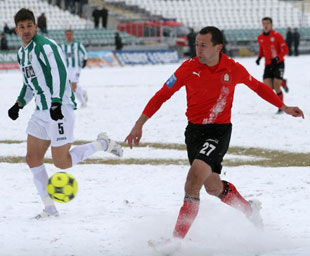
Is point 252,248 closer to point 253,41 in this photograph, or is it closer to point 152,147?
point 152,147

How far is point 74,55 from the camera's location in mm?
14977

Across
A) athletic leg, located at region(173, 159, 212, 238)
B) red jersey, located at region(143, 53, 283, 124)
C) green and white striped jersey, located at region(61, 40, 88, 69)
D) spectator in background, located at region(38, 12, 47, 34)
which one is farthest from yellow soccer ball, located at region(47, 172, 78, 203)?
spectator in background, located at region(38, 12, 47, 34)

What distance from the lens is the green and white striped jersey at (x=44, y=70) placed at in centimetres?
561

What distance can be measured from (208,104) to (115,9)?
3649 cm

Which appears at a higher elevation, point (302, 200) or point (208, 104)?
point (208, 104)

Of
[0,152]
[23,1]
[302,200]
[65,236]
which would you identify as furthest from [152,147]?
[23,1]

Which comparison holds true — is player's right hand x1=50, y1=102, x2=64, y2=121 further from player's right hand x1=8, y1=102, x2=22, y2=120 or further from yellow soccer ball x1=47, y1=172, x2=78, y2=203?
player's right hand x1=8, y1=102, x2=22, y2=120

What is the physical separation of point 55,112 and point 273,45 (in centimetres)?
821

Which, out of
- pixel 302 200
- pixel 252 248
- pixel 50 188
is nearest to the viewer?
pixel 252 248

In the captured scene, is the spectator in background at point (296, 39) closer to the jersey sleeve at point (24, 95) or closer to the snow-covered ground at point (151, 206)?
the snow-covered ground at point (151, 206)

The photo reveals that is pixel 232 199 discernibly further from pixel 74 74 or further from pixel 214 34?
pixel 74 74

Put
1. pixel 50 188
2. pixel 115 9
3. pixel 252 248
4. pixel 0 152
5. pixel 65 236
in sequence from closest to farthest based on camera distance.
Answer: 1. pixel 252 248
2. pixel 65 236
3. pixel 50 188
4. pixel 0 152
5. pixel 115 9

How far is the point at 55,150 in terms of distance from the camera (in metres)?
5.84

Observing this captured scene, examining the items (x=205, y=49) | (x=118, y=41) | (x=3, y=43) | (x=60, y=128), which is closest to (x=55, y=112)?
(x=60, y=128)
